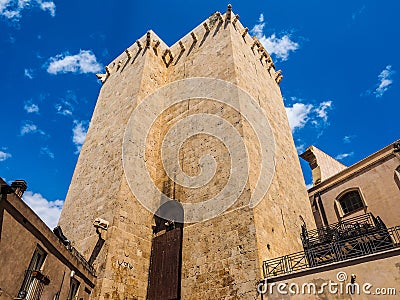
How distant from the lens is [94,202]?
13.3 metres

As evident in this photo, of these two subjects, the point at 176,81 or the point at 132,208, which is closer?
the point at 132,208

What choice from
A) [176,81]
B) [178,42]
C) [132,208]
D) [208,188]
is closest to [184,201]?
[208,188]

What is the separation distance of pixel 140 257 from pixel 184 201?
2.66 metres

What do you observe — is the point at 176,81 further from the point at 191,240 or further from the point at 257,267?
the point at 257,267

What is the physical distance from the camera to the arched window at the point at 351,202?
50.6 ft

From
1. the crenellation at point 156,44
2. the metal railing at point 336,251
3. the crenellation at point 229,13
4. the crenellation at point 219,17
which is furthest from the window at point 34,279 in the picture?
the crenellation at point 219,17

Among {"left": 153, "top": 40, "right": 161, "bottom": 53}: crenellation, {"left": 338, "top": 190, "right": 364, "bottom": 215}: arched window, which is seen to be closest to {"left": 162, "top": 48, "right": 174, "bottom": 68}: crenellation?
{"left": 153, "top": 40, "right": 161, "bottom": 53}: crenellation

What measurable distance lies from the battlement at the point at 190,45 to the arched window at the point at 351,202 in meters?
9.32

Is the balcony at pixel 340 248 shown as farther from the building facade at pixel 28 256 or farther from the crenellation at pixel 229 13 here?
the crenellation at pixel 229 13

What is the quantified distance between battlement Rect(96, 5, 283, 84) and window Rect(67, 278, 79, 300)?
14.0 m

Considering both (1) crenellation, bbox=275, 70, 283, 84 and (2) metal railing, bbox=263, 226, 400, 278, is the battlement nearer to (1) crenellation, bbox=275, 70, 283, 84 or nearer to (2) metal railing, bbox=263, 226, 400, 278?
(1) crenellation, bbox=275, 70, 283, 84

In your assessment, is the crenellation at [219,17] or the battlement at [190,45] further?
the battlement at [190,45]

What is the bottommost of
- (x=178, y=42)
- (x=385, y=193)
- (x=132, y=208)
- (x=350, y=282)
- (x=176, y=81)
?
(x=350, y=282)

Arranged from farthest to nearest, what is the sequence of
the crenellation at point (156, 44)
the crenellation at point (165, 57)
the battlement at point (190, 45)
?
the crenellation at point (165, 57), the crenellation at point (156, 44), the battlement at point (190, 45)
